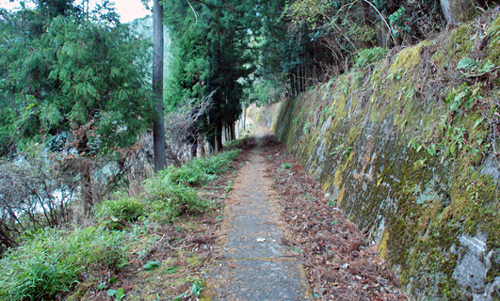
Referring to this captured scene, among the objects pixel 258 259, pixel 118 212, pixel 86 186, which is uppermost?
pixel 118 212

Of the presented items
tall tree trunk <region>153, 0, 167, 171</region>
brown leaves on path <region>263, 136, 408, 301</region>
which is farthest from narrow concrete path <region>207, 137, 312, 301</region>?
tall tree trunk <region>153, 0, 167, 171</region>

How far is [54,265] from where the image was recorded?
2.78 m

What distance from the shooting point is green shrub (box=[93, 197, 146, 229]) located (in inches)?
171

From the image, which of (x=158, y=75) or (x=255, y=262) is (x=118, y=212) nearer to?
(x=255, y=262)

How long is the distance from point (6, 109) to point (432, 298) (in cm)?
942

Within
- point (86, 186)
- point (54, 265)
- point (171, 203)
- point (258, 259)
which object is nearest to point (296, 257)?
point (258, 259)

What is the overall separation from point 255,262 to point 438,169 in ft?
7.34

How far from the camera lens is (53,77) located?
6934 mm

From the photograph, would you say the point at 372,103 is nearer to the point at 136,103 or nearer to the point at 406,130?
the point at 406,130

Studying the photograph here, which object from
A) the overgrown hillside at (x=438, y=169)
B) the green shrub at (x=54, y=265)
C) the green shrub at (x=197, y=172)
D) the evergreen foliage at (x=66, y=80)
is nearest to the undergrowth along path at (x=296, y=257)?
the overgrown hillside at (x=438, y=169)

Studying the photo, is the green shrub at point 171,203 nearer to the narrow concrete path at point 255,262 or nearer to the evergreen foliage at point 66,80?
the narrow concrete path at point 255,262

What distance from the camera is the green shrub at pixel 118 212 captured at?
435cm

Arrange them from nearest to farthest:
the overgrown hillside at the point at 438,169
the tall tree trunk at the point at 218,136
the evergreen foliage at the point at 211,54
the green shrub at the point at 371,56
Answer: the overgrown hillside at the point at 438,169, the green shrub at the point at 371,56, the evergreen foliage at the point at 211,54, the tall tree trunk at the point at 218,136

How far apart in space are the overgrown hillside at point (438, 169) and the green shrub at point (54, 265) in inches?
126
